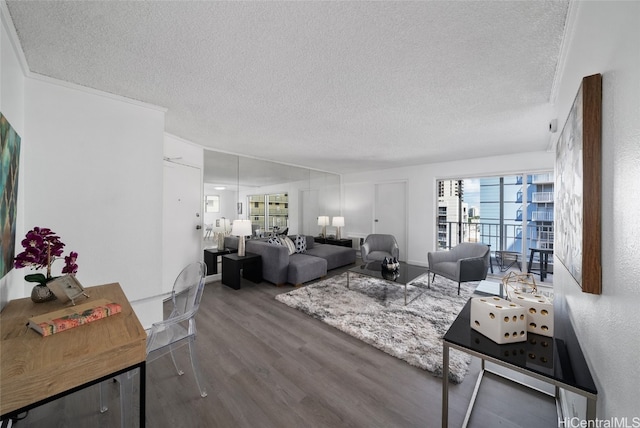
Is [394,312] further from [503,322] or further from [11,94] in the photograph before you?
[11,94]

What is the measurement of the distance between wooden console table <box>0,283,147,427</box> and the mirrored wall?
3101mm

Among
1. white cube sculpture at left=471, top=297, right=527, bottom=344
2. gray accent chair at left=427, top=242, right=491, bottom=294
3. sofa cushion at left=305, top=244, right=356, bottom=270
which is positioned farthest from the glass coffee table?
white cube sculpture at left=471, top=297, right=527, bottom=344

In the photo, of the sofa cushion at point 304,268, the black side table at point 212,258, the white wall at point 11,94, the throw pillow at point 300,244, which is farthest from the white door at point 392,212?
the white wall at point 11,94

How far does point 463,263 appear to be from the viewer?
353 cm

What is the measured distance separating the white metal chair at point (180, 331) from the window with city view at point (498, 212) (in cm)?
516

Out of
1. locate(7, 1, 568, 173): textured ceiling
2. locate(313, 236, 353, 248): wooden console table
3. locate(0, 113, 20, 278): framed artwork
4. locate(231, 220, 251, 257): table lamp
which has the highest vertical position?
locate(7, 1, 568, 173): textured ceiling

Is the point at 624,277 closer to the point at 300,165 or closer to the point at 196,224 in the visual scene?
the point at 196,224

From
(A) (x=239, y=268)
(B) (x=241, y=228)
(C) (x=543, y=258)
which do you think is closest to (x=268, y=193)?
(B) (x=241, y=228)

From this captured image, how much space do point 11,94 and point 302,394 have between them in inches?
111

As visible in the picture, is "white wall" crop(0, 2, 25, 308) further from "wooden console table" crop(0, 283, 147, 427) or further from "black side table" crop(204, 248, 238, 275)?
"black side table" crop(204, 248, 238, 275)

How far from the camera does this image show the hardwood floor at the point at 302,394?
1486 millimetres

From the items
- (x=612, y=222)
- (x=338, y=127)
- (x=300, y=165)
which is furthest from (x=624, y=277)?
(x=300, y=165)

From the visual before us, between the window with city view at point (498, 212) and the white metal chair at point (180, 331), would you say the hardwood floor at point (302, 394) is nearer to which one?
the white metal chair at point (180, 331)

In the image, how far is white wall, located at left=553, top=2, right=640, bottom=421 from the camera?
2.01 feet
